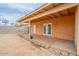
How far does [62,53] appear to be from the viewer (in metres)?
6.09

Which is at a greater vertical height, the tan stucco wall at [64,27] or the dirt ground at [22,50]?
the tan stucco wall at [64,27]

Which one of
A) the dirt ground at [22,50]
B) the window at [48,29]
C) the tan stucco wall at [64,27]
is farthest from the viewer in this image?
the window at [48,29]

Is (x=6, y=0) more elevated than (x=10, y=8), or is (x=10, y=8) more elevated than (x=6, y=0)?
(x=10, y=8)

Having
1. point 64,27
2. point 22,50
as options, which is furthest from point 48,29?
point 22,50

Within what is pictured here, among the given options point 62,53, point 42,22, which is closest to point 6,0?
point 62,53

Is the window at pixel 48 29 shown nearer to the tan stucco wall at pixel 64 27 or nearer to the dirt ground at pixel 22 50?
the tan stucco wall at pixel 64 27

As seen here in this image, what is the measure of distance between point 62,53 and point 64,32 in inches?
198

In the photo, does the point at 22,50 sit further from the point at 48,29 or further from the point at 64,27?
the point at 48,29

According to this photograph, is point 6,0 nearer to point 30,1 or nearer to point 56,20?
point 30,1

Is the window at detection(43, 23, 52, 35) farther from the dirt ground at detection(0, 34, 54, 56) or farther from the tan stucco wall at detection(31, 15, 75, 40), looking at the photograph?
the dirt ground at detection(0, 34, 54, 56)

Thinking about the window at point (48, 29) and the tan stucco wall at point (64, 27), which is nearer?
the tan stucco wall at point (64, 27)

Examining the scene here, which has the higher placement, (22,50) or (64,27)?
(64,27)

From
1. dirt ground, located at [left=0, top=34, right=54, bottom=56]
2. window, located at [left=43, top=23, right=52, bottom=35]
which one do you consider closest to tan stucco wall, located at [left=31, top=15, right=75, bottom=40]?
window, located at [left=43, top=23, right=52, bottom=35]

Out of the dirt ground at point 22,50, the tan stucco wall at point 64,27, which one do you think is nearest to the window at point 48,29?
the tan stucco wall at point 64,27
